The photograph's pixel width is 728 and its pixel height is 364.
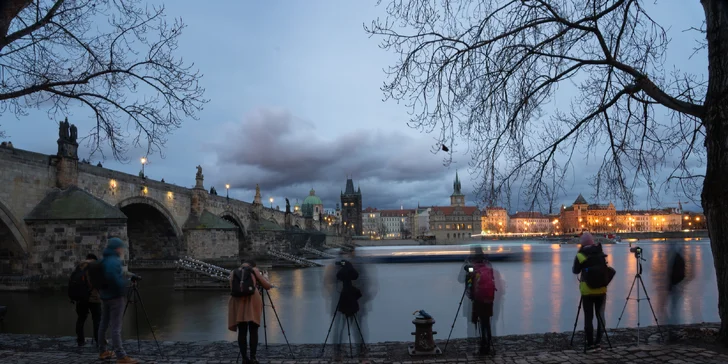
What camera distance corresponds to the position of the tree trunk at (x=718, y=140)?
7402mm

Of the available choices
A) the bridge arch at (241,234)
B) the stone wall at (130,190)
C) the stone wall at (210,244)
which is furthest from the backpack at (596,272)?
the bridge arch at (241,234)

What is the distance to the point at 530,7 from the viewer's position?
741cm

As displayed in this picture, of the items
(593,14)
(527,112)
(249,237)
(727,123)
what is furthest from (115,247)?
(249,237)

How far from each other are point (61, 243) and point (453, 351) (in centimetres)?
2046

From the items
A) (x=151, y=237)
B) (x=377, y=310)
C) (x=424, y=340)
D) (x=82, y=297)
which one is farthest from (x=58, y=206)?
(x=424, y=340)

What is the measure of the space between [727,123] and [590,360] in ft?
12.8

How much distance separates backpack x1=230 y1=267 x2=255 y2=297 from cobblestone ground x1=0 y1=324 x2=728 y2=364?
1237mm

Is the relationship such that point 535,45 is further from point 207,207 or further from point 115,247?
point 207,207

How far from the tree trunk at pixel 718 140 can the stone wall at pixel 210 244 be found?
36.0m

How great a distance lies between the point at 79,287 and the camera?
958 cm

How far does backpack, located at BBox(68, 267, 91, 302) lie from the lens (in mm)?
9539


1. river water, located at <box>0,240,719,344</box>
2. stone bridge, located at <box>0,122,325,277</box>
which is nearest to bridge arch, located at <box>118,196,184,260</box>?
stone bridge, located at <box>0,122,325,277</box>

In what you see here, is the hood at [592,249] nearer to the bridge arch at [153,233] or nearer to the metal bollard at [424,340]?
the metal bollard at [424,340]

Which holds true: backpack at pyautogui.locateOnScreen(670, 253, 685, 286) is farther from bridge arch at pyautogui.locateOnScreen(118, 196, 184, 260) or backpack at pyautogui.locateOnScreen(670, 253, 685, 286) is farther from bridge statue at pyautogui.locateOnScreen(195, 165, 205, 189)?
bridge statue at pyautogui.locateOnScreen(195, 165, 205, 189)
